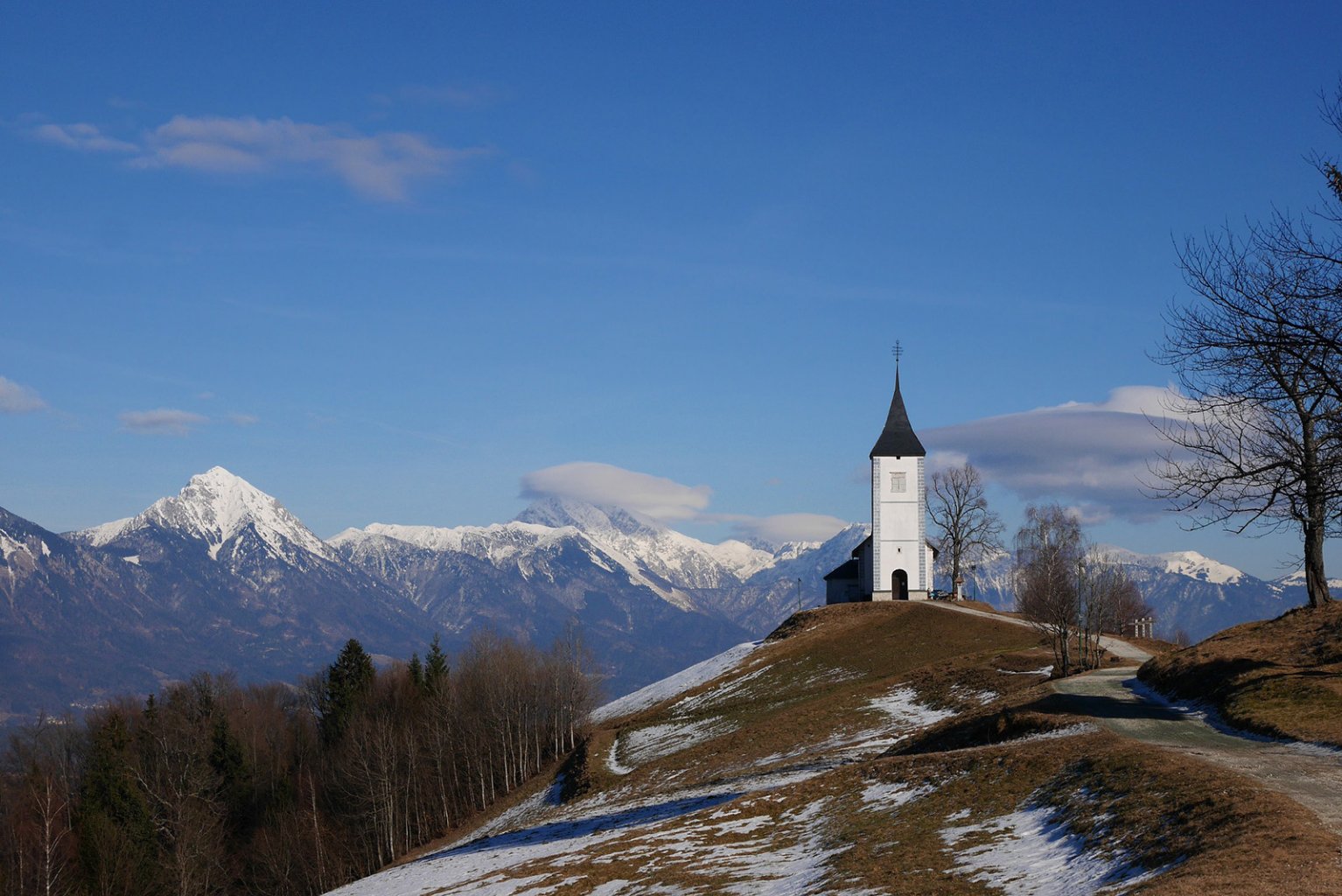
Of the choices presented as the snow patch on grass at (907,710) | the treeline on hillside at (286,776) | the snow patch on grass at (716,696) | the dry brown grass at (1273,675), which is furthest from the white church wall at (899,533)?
the dry brown grass at (1273,675)

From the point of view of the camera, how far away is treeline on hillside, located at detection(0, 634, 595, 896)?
76938 millimetres

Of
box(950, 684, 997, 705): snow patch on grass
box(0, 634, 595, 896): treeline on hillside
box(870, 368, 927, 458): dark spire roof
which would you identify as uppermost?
box(870, 368, 927, 458): dark spire roof

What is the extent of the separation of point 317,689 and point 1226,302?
117 metres

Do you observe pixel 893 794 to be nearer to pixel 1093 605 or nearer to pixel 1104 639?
pixel 1093 605

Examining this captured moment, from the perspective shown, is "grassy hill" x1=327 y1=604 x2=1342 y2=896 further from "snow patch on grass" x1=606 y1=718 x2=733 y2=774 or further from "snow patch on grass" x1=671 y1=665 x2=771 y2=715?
"snow patch on grass" x1=671 y1=665 x2=771 y2=715

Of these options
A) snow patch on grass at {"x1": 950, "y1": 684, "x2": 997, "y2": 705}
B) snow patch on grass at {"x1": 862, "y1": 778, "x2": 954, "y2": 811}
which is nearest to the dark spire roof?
snow patch on grass at {"x1": 950, "y1": 684, "x2": 997, "y2": 705}

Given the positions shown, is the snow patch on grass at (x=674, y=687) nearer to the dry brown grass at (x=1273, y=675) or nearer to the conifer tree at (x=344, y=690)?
the conifer tree at (x=344, y=690)

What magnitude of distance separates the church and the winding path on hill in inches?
2072

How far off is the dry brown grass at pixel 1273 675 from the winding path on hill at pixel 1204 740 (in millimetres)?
745

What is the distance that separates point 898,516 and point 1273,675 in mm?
67085

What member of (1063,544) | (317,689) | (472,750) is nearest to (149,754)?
(317,689)

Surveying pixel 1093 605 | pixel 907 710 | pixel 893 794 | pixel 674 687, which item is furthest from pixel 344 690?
pixel 893 794

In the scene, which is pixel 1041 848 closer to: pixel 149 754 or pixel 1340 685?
pixel 1340 685

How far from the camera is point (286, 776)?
318 feet
